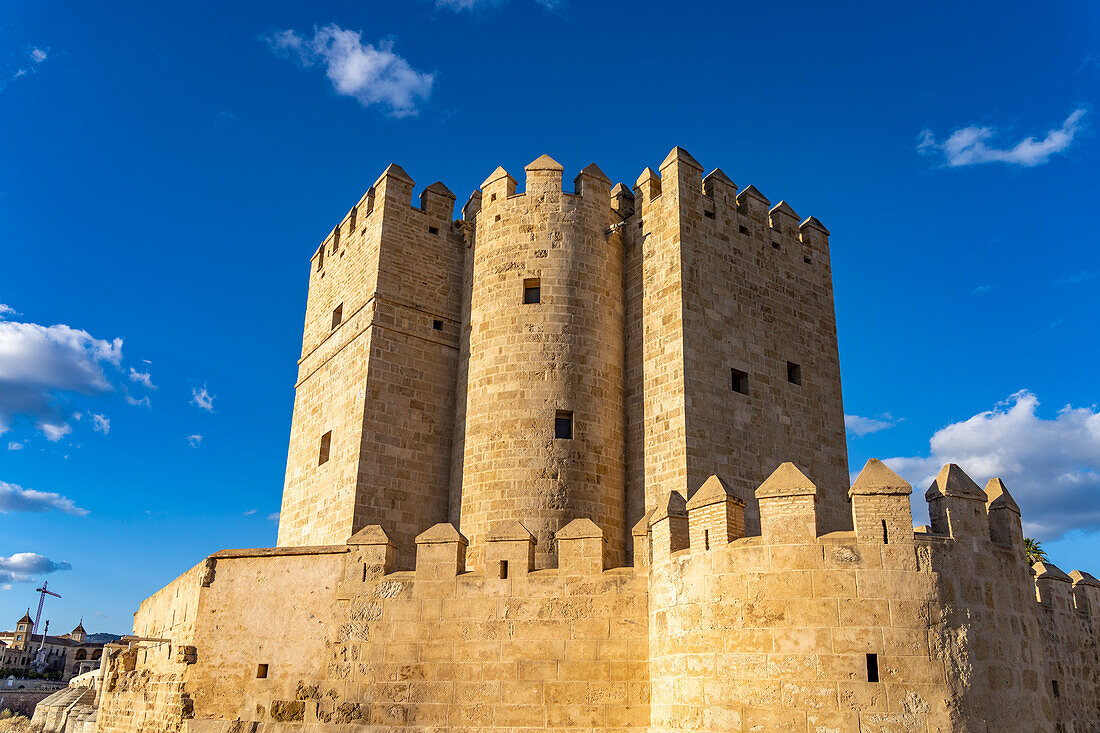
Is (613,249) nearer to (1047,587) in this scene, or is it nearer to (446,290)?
(446,290)

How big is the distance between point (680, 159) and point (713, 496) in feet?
27.9

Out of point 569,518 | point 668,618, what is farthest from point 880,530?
point 569,518

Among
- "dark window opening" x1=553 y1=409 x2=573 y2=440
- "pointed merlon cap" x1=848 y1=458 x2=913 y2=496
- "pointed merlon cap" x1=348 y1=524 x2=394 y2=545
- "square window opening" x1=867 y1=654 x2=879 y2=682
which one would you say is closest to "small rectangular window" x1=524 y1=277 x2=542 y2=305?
"dark window opening" x1=553 y1=409 x2=573 y2=440

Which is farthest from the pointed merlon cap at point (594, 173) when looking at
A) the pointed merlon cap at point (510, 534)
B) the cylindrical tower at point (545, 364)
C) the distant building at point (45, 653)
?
the distant building at point (45, 653)

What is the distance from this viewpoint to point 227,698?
12727 mm

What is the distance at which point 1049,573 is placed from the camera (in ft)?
41.0

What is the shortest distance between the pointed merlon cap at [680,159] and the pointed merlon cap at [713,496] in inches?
322

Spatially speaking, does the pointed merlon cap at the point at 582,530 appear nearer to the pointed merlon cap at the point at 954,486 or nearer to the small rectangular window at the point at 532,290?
the pointed merlon cap at the point at 954,486

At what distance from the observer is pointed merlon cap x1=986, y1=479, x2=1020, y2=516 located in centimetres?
1064

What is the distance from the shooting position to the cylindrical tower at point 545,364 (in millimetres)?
15133

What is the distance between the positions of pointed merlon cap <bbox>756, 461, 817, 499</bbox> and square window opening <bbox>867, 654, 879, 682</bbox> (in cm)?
189

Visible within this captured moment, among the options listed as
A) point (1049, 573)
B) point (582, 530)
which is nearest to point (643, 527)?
point (582, 530)

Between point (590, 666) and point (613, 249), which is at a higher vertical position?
point (613, 249)

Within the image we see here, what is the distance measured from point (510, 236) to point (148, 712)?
35.1 feet
